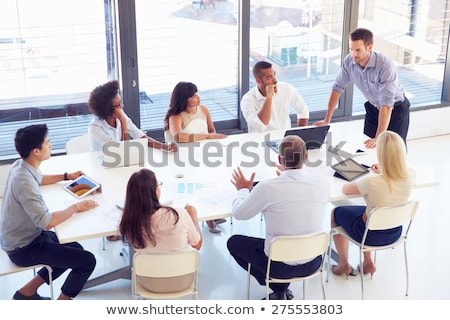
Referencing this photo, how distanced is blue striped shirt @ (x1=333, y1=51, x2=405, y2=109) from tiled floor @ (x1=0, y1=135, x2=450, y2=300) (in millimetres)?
1048

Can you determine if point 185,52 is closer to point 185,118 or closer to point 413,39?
point 185,118

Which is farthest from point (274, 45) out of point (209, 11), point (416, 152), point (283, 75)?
point (416, 152)

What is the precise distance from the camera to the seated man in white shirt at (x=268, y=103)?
5426 mm

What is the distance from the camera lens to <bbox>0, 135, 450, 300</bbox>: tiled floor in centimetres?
449

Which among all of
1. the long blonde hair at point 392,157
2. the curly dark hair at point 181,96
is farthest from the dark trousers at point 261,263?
the curly dark hair at point 181,96

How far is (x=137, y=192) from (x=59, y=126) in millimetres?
2968

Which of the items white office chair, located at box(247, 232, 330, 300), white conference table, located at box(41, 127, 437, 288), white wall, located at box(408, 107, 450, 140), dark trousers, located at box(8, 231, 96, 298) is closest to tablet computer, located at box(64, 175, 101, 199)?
white conference table, located at box(41, 127, 437, 288)

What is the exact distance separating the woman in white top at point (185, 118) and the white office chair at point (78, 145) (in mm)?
629

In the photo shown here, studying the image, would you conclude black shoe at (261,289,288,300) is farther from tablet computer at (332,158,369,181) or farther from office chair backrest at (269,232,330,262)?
tablet computer at (332,158,369,181)

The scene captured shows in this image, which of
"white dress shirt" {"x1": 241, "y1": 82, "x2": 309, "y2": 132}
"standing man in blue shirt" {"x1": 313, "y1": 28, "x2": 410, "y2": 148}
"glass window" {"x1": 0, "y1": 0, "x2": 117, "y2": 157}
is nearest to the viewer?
"standing man in blue shirt" {"x1": 313, "y1": 28, "x2": 410, "y2": 148}

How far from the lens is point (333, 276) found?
4.71 metres

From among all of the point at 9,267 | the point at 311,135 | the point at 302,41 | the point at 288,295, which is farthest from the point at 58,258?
the point at 302,41

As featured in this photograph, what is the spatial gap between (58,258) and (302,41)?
3899 millimetres

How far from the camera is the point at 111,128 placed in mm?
4996
